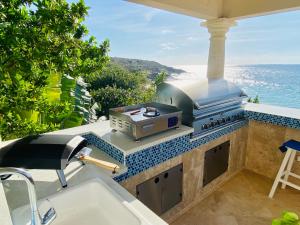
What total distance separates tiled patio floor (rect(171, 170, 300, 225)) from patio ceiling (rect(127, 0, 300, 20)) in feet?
8.04

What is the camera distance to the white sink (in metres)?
1.17

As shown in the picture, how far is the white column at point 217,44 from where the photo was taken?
352cm

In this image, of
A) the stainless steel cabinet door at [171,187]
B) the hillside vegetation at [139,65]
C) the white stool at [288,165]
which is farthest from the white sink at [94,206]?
the hillside vegetation at [139,65]

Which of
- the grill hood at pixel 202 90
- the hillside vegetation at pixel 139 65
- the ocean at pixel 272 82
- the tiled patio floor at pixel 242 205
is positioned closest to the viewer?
the grill hood at pixel 202 90

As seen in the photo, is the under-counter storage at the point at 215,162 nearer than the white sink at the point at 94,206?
No

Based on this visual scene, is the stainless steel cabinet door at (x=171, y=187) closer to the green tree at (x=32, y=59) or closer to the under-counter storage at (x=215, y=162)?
the under-counter storage at (x=215, y=162)

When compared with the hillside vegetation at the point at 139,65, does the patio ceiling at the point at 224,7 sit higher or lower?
higher

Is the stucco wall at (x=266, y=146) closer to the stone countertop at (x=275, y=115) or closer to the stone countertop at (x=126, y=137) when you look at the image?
the stone countertop at (x=275, y=115)

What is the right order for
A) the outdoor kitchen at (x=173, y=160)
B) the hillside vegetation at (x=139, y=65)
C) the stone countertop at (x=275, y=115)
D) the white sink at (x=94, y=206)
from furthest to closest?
1. the hillside vegetation at (x=139, y=65)
2. the stone countertop at (x=275, y=115)
3. the outdoor kitchen at (x=173, y=160)
4. the white sink at (x=94, y=206)

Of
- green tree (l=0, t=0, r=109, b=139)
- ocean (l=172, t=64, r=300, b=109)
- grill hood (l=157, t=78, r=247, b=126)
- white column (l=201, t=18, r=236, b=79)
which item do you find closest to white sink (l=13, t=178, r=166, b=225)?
grill hood (l=157, t=78, r=247, b=126)

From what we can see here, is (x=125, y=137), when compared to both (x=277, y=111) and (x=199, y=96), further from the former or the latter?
(x=277, y=111)

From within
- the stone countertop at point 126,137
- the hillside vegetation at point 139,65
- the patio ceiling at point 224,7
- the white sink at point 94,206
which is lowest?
the white sink at point 94,206

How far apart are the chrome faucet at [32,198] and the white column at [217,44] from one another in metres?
3.19

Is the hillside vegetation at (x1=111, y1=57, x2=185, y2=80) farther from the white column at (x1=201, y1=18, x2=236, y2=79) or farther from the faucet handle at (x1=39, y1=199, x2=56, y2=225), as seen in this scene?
the faucet handle at (x1=39, y1=199, x2=56, y2=225)
